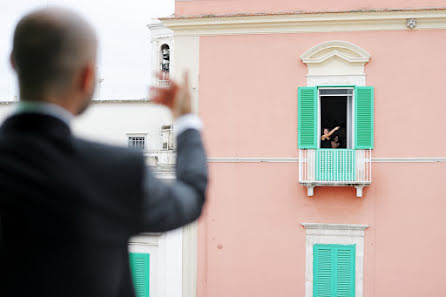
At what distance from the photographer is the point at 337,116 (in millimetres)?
12039

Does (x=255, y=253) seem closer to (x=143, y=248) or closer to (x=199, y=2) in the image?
(x=143, y=248)

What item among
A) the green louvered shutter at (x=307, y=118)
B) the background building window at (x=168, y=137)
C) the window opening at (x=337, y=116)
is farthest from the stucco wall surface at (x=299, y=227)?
the background building window at (x=168, y=137)

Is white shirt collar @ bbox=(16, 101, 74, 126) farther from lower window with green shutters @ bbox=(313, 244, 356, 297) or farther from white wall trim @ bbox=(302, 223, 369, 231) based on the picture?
lower window with green shutters @ bbox=(313, 244, 356, 297)

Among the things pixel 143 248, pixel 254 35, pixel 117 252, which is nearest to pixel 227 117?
pixel 254 35

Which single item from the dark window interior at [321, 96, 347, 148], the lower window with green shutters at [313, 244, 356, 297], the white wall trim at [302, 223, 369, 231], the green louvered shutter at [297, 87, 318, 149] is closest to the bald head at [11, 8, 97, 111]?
the green louvered shutter at [297, 87, 318, 149]

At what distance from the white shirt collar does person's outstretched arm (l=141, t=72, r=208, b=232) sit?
0.18 m

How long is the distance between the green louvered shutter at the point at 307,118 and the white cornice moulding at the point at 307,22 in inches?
45.7

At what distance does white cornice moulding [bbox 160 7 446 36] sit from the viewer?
10.1 m

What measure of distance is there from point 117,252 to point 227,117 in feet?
31.6

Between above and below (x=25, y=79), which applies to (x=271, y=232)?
below

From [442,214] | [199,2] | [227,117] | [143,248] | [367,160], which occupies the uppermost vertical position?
[199,2]

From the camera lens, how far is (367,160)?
33.2 feet

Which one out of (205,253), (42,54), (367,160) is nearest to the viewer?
(42,54)

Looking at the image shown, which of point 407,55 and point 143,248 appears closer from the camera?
point 407,55
